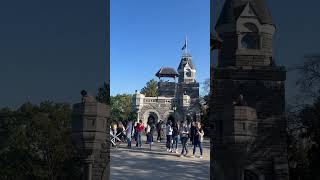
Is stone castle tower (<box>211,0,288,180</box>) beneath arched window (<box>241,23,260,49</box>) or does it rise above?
beneath

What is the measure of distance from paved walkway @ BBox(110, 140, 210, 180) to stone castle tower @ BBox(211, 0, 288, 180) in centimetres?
73

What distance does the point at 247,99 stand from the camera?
1400 centimetres

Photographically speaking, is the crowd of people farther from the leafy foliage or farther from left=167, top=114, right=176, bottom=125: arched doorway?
the leafy foliage

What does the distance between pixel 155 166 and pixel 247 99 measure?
3533 mm

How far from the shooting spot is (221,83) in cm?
1364

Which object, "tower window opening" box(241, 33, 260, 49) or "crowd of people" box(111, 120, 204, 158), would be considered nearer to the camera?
"crowd of people" box(111, 120, 204, 158)

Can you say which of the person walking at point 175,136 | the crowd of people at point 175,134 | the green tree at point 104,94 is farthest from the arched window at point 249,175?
the green tree at point 104,94

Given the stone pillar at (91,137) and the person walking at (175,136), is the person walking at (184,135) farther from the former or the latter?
the stone pillar at (91,137)

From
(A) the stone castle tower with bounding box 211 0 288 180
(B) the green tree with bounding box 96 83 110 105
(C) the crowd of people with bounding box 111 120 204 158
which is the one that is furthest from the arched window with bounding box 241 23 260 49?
(B) the green tree with bounding box 96 83 110 105

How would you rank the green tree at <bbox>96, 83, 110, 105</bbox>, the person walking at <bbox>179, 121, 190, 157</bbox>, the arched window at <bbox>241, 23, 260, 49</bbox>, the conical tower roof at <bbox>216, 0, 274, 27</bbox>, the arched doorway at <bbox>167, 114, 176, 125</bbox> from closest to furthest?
the green tree at <bbox>96, 83, 110, 105</bbox>
the person walking at <bbox>179, 121, 190, 157</bbox>
the conical tower roof at <bbox>216, 0, 274, 27</bbox>
the arched doorway at <bbox>167, 114, 176, 125</bbox>
the arched window at <bbox>241, 23, 260, 49</bbox>

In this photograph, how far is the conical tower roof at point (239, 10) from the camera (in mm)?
14938

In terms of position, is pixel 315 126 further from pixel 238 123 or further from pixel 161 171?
pixel 161 171

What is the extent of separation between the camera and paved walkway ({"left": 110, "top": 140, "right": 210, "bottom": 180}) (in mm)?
11531

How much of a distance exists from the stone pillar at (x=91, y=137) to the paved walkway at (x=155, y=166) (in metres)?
0.54
